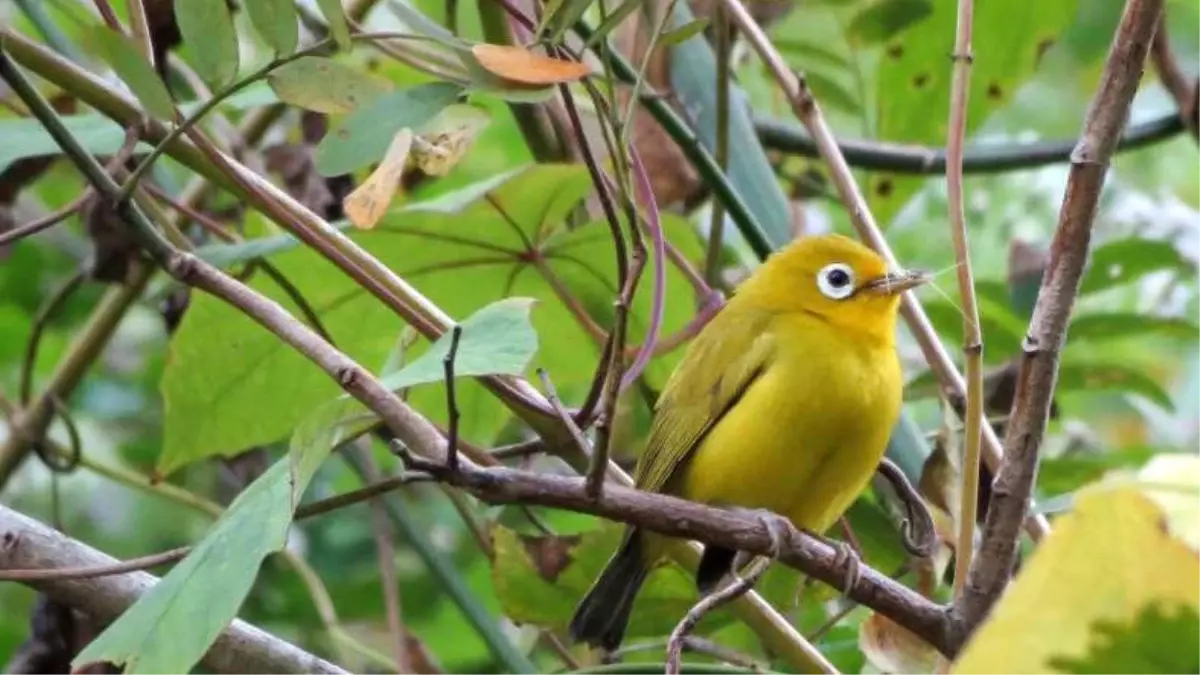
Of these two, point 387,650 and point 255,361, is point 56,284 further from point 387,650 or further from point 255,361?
point 255,361

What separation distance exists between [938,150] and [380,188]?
126 cm

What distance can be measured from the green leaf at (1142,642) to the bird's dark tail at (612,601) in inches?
38.1

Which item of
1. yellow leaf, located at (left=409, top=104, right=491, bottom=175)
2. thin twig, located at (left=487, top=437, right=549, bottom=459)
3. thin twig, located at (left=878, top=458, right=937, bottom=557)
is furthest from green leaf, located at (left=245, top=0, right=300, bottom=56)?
thin twig, located at (left=878, top=458, right=937, bottom=557)

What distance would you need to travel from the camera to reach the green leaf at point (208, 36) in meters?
1.09

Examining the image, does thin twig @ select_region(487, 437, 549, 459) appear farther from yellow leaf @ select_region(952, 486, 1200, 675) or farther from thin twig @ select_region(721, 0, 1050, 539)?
yellow leaf @ select_region(952, 486, 1200, 675)

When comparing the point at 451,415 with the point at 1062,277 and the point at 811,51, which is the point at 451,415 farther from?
the point at 811,51

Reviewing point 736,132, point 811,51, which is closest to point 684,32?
point 736,132

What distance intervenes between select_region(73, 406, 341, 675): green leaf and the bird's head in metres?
0.96

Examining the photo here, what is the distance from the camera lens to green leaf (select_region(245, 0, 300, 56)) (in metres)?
1.06

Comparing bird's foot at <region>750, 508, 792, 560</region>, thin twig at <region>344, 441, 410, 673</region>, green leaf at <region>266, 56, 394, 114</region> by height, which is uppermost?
green leaf at <region>266, 56, 394, 114</region>

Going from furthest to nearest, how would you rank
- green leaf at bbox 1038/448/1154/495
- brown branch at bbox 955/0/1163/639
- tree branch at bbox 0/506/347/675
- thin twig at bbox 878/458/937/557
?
green leaf at bbox 1038/448/1154/495 < thin twig at bbox 878/458/937/557 < tree branch at bbox 0/506/347/675 < brown branch at bbox 955/0/1163/639

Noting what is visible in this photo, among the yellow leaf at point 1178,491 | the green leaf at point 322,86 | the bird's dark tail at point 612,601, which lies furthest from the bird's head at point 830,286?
the yellow leaf at point 1178,491

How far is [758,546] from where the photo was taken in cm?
99

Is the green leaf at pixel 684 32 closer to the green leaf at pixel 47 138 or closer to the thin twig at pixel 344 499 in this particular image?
the thin twig at pixel 344 499
